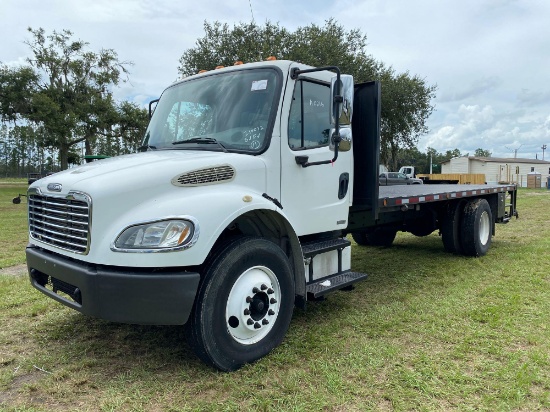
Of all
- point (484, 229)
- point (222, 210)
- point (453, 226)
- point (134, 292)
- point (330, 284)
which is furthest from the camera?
point (484, 229)

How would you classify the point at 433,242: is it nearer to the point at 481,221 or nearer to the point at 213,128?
the point at 481,221

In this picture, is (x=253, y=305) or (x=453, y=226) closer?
(x=253, y=305)

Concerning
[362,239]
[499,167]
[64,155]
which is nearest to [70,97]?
[64,155]

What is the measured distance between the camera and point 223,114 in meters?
4.03

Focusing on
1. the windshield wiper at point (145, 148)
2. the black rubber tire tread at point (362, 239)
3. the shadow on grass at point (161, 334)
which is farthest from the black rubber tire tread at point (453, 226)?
the windshield wiper at point (145, 148)

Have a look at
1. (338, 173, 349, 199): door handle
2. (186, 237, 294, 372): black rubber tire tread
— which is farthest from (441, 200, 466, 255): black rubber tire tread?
(186, 237, 294, 372): black rubber tire tread

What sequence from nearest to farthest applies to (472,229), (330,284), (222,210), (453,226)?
(222,210) → (330,284) → (472,229) → (453,226)

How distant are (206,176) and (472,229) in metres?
5.62

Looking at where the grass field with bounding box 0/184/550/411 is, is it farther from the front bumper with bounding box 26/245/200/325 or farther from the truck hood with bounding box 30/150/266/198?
the truck hood with bounding box 30/150/266/198

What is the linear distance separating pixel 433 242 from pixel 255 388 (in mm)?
7312

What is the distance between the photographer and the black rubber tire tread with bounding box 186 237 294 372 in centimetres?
320

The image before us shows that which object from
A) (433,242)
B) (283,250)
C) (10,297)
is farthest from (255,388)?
(433,242)

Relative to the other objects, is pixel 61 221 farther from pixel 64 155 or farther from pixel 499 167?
pixel 499 167

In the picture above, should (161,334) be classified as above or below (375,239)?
below
